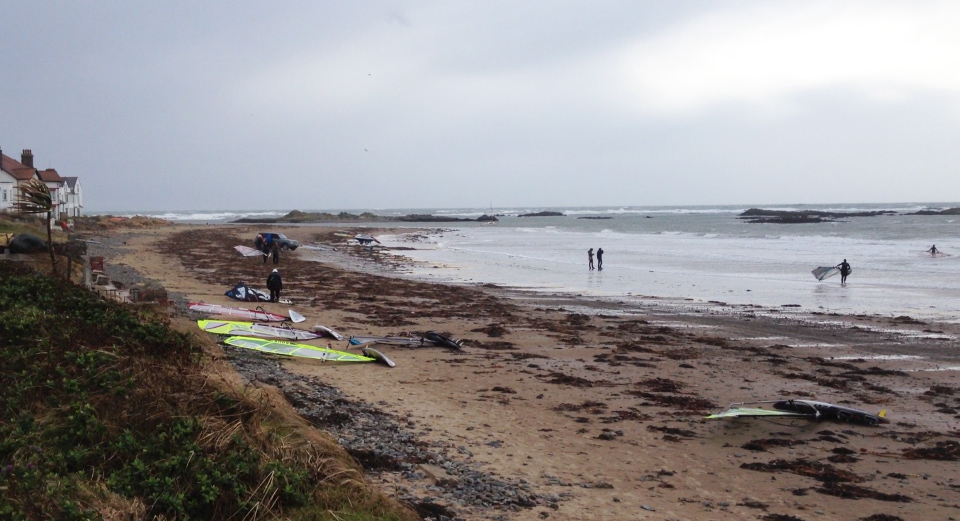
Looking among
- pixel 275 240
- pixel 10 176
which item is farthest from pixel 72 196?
pixel 275 240

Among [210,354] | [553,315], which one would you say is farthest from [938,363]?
[210,354]

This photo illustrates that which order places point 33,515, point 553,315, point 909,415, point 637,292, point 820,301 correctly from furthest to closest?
1. point 637,292
2. point 820,301
3. point 553,315
4. point 909,415
5. point 33,515

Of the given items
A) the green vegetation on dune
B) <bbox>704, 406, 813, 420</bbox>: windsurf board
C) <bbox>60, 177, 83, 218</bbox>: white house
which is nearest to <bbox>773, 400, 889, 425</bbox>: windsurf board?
<bbox>704, 406, 813, 420</bbox>: windsurf board

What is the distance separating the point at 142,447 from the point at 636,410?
6375 mm

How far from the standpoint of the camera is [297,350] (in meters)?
11.9

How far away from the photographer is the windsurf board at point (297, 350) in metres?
11.7

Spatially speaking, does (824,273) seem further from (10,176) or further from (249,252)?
(10,176)

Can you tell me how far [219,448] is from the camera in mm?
5250

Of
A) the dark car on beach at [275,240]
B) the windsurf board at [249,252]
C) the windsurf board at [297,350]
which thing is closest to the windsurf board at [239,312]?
the windsurf board at [297,350]

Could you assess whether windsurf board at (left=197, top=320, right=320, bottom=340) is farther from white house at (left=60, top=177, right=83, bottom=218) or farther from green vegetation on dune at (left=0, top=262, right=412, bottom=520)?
white house at (left=60, top=177, right=83, bottom=218)

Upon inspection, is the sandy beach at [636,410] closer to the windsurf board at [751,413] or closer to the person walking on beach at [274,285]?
the windsurf board at [751,413]

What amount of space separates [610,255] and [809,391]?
30.3 metres

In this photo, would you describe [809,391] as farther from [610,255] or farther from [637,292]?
[610,255]

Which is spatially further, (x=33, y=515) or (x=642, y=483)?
(x=642, y=483)
